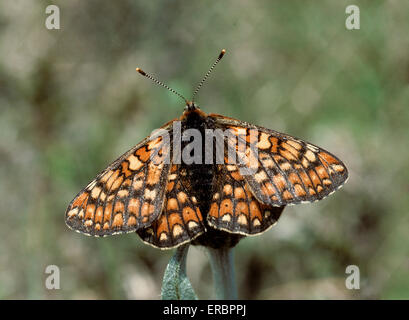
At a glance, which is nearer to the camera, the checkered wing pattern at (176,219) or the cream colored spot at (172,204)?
the checkered wing pattern at (176,219)

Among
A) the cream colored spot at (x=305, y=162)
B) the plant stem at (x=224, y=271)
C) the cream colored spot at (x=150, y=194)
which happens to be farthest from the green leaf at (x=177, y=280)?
the cream colored spot at (x=305, y=162)

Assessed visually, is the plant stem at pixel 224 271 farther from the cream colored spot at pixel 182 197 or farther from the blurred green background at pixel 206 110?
the blurred green background at pixel 206 110

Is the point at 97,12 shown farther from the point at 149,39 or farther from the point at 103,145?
the point at 103,145

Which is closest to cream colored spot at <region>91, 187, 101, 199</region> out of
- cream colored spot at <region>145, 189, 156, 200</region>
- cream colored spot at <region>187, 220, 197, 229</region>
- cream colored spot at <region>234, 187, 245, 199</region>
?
cream colored spot at <region>145, 189, 156, 200</region>

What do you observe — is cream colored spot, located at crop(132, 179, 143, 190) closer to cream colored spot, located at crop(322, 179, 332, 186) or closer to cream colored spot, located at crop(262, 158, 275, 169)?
cream colored spot, located at crop(262, 158, 275, 169)

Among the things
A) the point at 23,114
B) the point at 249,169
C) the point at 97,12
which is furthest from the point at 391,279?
the point at 97,12
